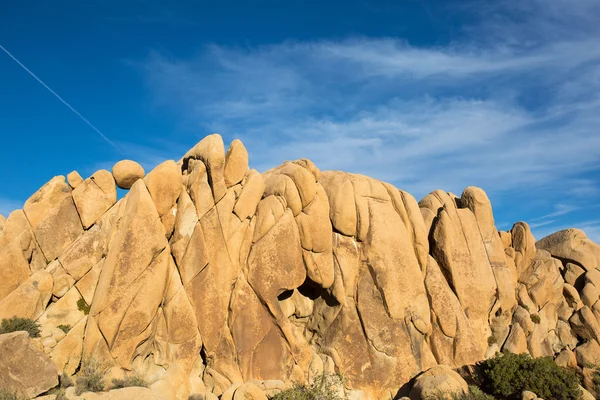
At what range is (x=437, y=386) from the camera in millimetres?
31578

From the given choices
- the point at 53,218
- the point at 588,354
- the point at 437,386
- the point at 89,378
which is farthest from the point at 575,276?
the point at 53,218

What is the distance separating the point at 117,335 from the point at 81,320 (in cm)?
245

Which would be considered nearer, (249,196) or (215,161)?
(215,161)

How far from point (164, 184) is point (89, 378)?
1215 centimetres

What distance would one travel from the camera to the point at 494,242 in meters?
44.3

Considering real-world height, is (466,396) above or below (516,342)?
below

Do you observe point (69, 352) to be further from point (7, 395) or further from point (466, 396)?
point (466, 396)

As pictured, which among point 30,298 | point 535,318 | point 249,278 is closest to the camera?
point 30,298

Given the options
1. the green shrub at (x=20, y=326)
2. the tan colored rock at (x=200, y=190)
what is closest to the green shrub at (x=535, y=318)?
the tan colored rock at (x=200, y=190)

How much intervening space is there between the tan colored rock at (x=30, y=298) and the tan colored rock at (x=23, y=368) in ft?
14.0

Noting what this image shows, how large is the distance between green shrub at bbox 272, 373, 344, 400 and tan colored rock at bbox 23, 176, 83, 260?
16.9 metres

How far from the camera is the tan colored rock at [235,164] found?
116 ft

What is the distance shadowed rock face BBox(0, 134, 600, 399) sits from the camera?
1235 inches

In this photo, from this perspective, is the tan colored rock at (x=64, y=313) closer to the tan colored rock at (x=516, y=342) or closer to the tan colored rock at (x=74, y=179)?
the tan colored rock at (x=74, y=179)
